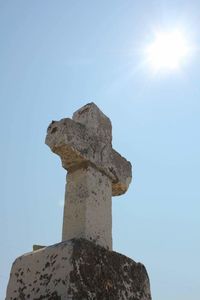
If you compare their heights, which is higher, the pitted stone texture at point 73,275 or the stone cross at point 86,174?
the stone cross at point 86,174

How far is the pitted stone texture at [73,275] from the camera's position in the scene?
244 cm

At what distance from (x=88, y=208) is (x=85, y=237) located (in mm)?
262

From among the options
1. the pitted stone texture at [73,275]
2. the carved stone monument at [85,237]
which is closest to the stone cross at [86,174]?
the carved stone monument at [85,237]

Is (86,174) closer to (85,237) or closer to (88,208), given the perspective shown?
(88,208)

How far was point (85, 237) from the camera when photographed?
2.87 metres

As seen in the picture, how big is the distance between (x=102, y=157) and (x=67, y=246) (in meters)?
1.14

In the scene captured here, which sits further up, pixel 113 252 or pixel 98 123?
pixel 98 123

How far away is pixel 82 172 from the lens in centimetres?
322

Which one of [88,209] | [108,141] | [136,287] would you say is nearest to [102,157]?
[108,141]

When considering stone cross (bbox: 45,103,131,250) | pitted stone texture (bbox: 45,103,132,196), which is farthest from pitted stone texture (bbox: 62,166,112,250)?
pitted stone texture (bbox: 45,103,132,196)

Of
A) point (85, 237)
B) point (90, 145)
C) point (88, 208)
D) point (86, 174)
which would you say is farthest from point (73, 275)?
point (90, 145)

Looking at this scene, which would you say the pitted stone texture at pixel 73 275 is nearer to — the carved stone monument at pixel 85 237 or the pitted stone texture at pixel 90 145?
the carved stone monument at pixel 85 237

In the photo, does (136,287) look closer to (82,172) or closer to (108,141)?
(82,172)

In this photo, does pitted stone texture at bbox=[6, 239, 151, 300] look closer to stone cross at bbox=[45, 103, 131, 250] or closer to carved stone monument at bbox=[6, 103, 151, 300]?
carved stone monument at bbox=[6, 103, 151, 300]
